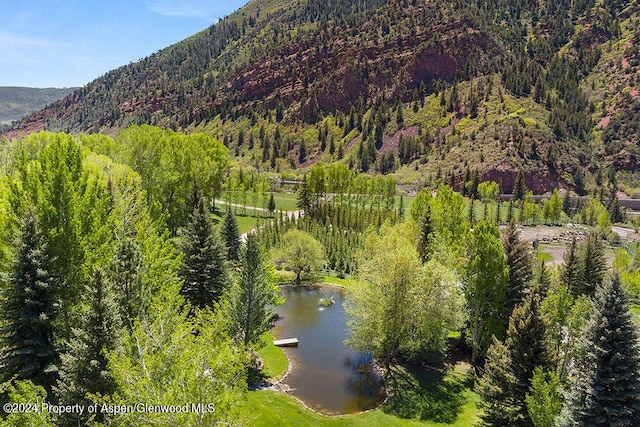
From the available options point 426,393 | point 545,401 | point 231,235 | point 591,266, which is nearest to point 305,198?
point 231,235

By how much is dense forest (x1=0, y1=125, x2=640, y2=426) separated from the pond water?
2.40 metres

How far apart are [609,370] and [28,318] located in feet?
81.4

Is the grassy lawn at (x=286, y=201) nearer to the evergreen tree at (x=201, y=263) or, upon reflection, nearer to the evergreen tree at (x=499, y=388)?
the evergreen tree at (x=201, y=263)

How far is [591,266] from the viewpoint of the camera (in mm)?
39906

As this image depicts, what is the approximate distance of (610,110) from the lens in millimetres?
178875

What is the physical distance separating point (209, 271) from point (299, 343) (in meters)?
11.8

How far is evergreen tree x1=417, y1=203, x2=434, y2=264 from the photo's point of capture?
1833 inches

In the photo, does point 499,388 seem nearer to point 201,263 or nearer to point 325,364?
point 325,364

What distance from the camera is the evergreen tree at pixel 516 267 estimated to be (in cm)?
3522

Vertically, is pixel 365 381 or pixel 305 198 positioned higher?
pixel 305 198

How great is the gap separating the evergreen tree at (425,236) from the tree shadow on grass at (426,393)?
14951 millimetres

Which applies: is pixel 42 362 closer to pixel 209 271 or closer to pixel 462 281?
pixel 209 271

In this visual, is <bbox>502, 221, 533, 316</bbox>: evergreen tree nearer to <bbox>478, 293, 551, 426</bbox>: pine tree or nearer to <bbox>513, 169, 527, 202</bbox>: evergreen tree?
<bbox>478, 293, 551, 426</bbox>: pine tree

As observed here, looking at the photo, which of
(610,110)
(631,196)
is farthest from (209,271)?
(610,110)
